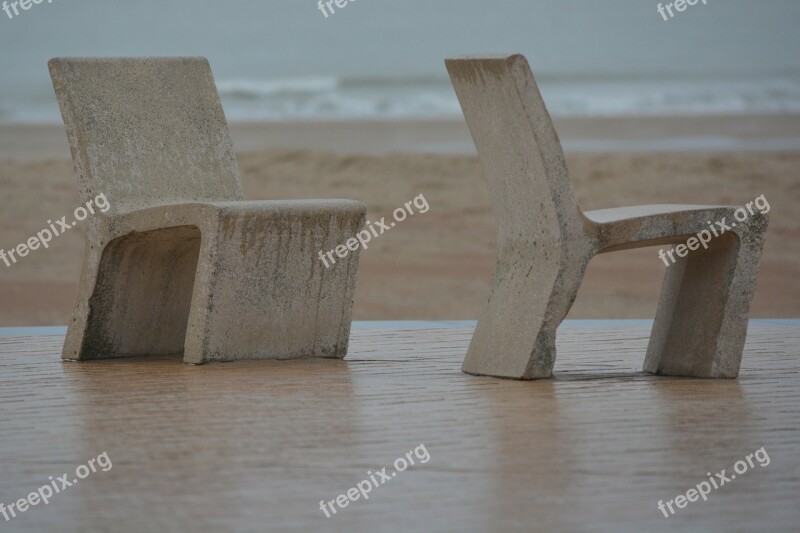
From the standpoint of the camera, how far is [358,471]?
3.10 metres

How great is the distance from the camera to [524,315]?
4488 millimetres

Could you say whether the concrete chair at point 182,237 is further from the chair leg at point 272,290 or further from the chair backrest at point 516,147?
the chair backrest at point 516,147

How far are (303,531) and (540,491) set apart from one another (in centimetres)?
57

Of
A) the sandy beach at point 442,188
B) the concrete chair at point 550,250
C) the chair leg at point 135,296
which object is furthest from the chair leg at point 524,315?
the sandy beach at point 442,188

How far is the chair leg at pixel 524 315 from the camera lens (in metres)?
4.39

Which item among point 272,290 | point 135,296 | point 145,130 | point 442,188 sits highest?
point 145,130

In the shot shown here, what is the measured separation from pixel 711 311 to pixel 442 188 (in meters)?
10.2

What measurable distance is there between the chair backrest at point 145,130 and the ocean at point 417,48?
15.9m

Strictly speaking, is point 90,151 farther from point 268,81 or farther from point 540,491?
point 268,81

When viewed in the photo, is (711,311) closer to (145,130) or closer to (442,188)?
(145,130)

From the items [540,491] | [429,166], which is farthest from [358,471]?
[429,166]

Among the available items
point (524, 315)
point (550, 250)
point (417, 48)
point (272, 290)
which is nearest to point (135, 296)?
point (272, 290)

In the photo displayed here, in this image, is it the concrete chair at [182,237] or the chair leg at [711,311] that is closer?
the chair leg at [711,311]

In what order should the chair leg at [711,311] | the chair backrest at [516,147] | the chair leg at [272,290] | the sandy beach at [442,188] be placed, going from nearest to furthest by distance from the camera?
the chair backrest at [516,147], the chair leg at [711,311], the chair leg at [272,290], the sandy beach at [442,188]
